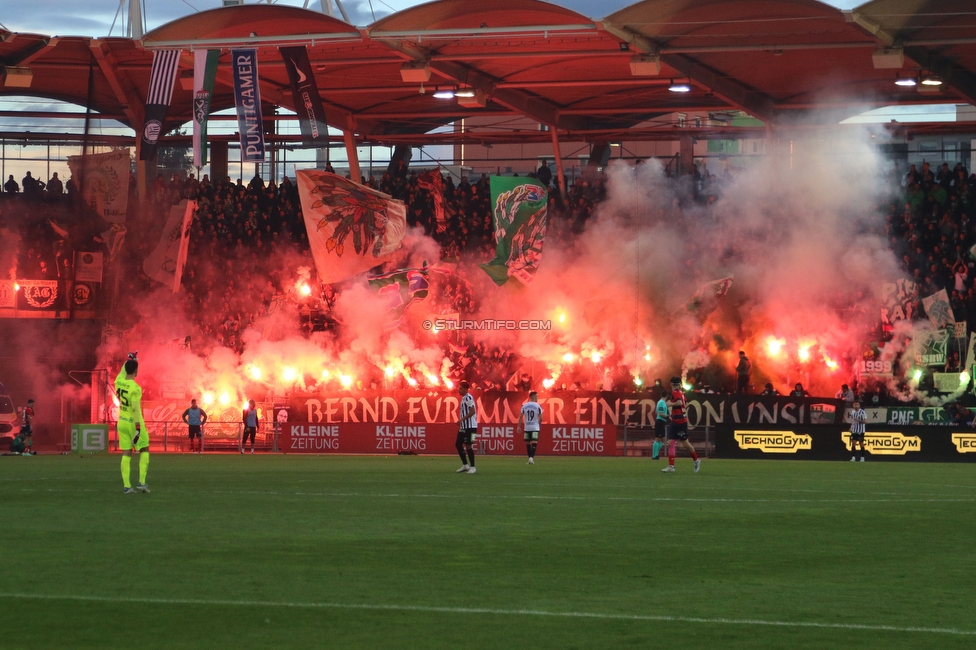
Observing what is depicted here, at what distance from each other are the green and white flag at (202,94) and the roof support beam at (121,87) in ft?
15.6

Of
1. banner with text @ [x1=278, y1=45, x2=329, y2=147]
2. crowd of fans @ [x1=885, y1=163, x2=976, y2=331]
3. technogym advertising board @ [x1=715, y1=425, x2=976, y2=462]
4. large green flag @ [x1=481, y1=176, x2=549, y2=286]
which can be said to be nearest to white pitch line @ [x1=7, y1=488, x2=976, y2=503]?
technogym advertising board @ [x1=715, y1=425, x2=976, y2=462]

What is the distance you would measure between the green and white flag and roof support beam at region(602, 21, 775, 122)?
11.0 metres

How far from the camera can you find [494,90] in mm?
41094

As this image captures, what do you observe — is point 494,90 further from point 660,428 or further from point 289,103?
point 660,428

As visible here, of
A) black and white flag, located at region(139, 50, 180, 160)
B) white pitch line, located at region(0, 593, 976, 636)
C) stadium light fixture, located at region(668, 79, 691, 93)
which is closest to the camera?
white pitch line, located at region(0, 593, 976, 636)

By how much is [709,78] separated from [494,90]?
6939 mm

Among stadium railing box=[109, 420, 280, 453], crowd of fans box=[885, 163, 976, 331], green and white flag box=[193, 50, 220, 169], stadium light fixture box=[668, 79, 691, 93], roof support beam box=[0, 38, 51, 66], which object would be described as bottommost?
stadium railing box=[109, 420, 280, 453]

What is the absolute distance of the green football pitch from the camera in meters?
7.60

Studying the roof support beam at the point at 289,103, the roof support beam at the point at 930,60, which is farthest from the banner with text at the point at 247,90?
the roof support beam at the point at 930,60

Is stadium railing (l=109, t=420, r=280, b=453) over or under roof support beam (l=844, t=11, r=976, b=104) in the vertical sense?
under

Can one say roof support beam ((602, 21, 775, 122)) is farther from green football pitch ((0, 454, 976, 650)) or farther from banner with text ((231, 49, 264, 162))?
green football pitch ((0, 454, 976, 650))

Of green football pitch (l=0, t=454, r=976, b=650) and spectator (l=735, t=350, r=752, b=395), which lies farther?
spectator (l=735, t=350, r=752, b=395)

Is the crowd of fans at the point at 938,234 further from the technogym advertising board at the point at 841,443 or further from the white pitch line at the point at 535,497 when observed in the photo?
the white pitch line at the point at 535,497

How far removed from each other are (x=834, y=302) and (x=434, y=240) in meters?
13.5
